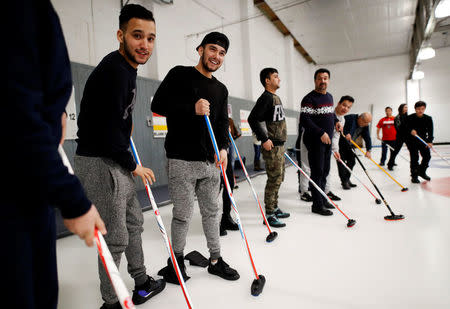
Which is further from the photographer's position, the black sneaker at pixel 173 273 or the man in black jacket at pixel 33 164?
the black sneaker at pixel 173 273

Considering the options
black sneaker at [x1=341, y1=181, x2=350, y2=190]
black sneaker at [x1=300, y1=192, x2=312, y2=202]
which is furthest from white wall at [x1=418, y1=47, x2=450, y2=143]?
black sneaker at [x1=300, y1=192, x2=312, y2=202]

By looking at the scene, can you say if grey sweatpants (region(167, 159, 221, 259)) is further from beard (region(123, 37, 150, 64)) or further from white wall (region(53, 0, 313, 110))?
white wall (region(53, 0, 313, 110))

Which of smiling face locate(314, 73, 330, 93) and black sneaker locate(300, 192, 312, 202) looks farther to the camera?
black sneaker locate(300, 192, 312, 202)

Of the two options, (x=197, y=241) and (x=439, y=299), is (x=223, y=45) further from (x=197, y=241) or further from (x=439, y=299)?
(x=439, y=299)

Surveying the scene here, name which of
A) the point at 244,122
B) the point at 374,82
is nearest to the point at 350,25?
the point at 374,82

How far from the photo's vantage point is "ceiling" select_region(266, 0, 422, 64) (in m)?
7.98

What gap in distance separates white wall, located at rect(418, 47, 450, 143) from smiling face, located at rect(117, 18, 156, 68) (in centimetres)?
1597

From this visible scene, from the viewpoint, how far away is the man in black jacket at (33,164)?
0.50 metres

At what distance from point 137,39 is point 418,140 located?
195 inches

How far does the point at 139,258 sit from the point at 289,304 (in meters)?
0.87

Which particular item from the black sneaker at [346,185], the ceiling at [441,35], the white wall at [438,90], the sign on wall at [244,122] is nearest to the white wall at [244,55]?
the white wall at [438,90]

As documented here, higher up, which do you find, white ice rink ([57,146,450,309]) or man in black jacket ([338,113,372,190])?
man in black jacket ([338,113,372,190])

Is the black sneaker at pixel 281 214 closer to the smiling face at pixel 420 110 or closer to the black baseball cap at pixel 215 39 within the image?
the black baseball cap at pixel 215 39

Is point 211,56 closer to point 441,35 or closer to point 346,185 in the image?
point 346,185
